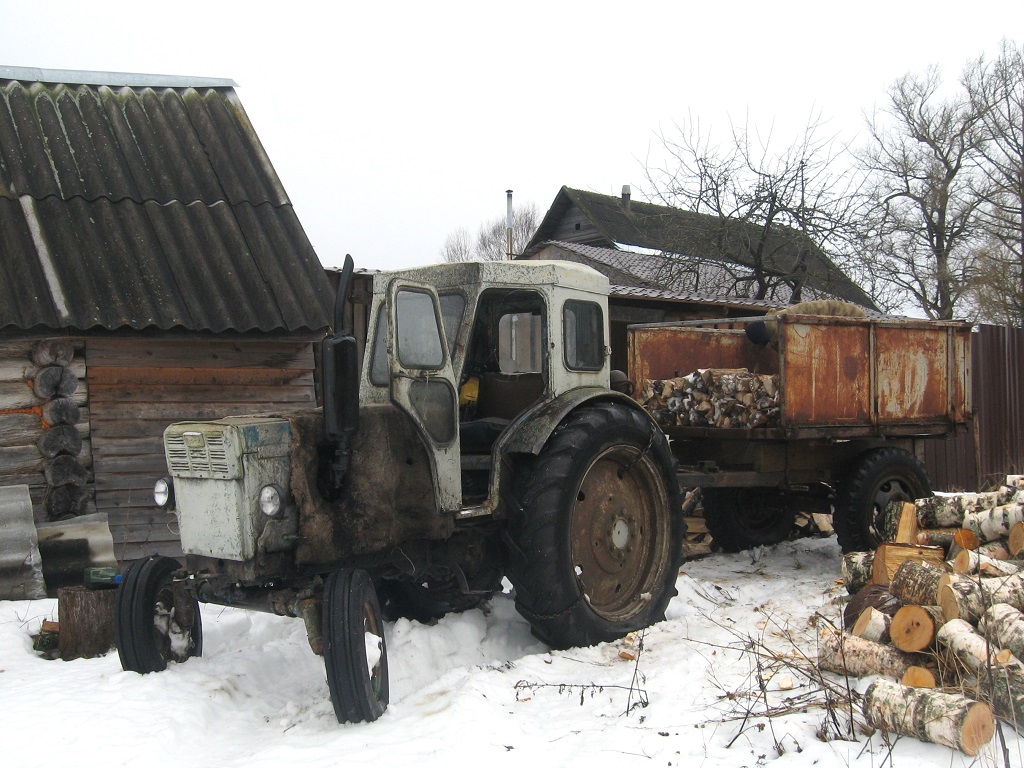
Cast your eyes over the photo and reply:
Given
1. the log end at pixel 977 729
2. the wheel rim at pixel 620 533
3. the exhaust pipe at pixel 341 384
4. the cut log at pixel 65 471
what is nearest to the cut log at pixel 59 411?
the cut log at pixel 65 471

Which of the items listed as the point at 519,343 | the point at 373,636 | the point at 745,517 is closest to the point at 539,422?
the point at 519,343

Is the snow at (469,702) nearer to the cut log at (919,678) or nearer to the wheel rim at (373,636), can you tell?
the wheel rim at (373,636)

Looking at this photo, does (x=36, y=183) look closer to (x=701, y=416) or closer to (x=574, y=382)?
(x=574, y=382)

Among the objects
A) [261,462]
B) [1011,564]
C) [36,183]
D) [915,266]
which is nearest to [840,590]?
[1011,564]

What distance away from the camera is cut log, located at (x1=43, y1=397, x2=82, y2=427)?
7.66 m

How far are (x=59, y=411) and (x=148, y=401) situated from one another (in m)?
0.73

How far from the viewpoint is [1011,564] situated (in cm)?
541

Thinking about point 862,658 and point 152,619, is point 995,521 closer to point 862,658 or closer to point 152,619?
point 862,658

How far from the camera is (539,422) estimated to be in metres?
5.17

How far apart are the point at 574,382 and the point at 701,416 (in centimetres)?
211

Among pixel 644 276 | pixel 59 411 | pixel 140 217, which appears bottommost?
pixel 59 411

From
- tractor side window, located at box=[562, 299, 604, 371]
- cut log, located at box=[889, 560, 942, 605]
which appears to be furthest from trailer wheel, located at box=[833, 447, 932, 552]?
tractor side window, located at box=[562, 299, 604, 371]

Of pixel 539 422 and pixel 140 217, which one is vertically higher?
pixel 140 217

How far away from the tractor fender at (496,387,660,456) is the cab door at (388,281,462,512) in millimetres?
358
